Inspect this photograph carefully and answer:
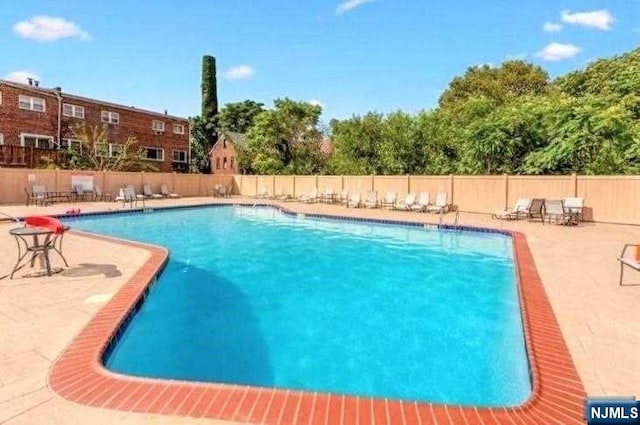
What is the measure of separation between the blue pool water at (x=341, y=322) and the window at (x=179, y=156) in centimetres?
2508

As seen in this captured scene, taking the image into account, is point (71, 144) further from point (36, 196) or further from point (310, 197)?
point (310, 197)

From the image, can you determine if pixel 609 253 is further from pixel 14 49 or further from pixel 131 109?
pixel 131 109

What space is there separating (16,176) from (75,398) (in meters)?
20.7

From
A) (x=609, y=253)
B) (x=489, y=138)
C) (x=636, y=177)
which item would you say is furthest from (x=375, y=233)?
(x=489, y=138)

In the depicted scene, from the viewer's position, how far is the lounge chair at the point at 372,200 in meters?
20.4

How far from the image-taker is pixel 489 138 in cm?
2050

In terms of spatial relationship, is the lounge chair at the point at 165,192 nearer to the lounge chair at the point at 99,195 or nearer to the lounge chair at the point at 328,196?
the lounge chair at the point at 99,195

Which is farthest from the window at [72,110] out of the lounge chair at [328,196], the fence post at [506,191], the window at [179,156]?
the fence post at [506,191]

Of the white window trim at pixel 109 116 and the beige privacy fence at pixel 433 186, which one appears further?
the white window trim at pixel 109 116

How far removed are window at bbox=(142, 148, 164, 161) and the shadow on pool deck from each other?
89.0 feet

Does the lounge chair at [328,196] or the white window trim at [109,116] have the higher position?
the white window trim at [109,116]

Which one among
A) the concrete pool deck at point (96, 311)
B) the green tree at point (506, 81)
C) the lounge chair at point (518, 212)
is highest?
the green tree at point (506, 81)

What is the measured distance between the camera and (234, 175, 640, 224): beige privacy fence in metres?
13.9

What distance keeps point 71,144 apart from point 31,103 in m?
3.23
